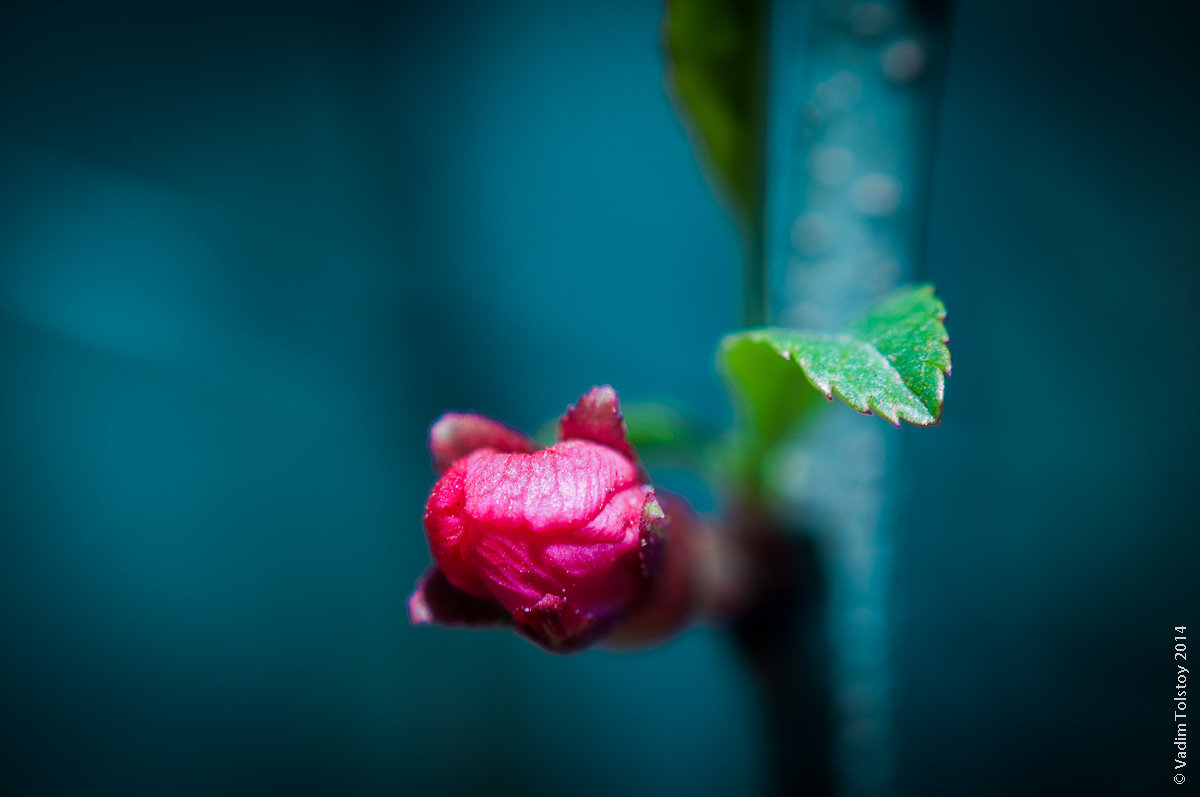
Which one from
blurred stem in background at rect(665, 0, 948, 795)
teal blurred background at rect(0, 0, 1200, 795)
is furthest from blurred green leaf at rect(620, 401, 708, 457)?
teal blurred background at rect(0, 0, 1200, 795)

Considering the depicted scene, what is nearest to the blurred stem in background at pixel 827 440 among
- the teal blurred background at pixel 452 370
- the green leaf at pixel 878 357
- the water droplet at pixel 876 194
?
the water droplet at pixel 876 194

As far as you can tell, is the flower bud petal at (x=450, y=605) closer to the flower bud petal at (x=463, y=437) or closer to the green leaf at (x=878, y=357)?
the flower bud petal at (x=463, y=437)

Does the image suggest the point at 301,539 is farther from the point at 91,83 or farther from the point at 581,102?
the point at 581,102

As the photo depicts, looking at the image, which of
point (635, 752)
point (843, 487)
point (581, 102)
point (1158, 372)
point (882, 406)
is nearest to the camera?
point (882, 406)

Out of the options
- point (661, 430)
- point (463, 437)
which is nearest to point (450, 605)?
point (463, 437)

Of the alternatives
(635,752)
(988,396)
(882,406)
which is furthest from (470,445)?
(635,752)

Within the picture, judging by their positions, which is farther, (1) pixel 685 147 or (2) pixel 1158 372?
(1) pixel 685 147

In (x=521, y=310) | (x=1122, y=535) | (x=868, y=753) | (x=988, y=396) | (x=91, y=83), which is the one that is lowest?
(x=868, y=753)
